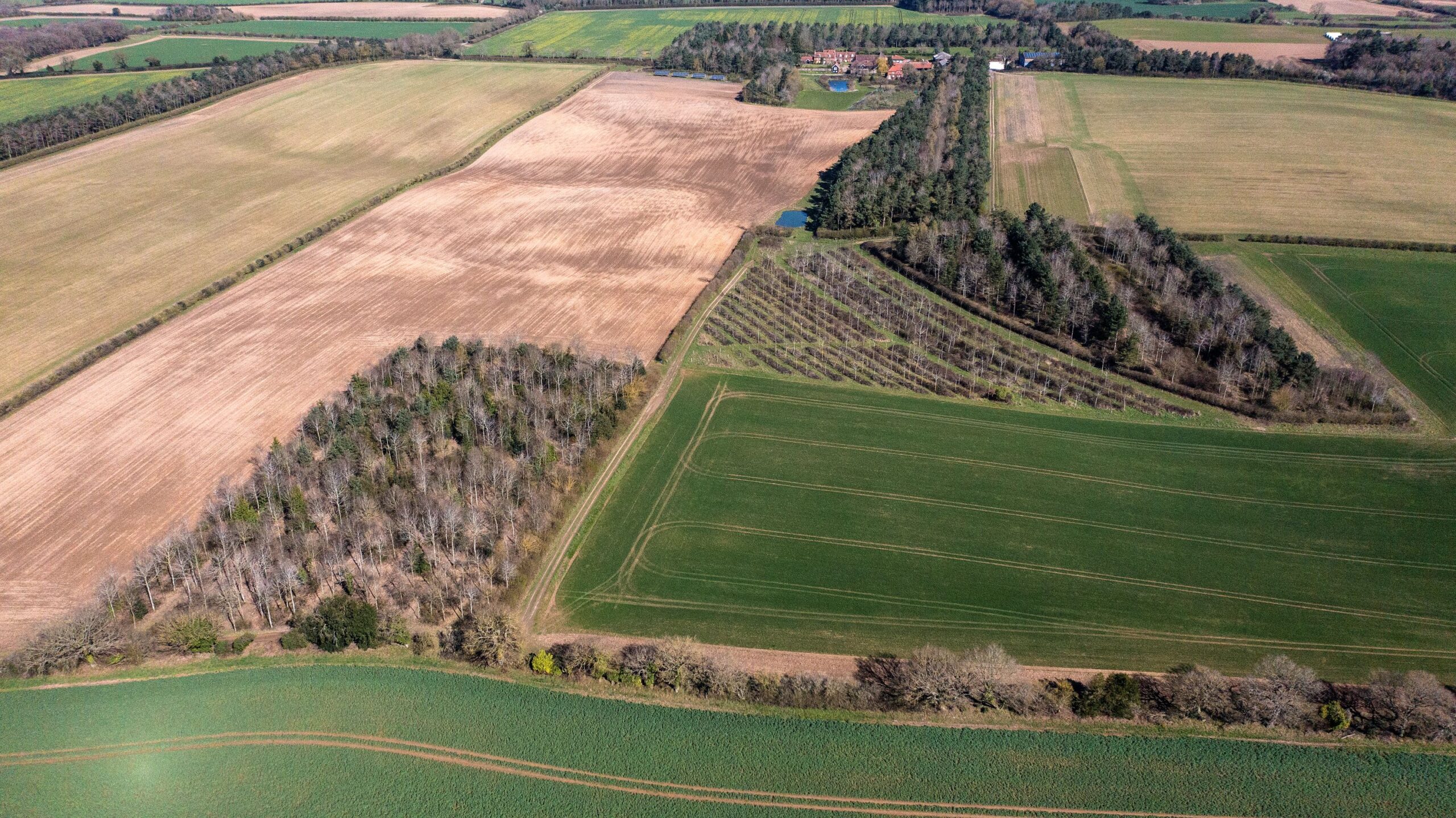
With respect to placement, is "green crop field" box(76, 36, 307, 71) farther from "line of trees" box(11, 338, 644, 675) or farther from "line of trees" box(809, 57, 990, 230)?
"line of trees" box(11, 338, 644, 675)

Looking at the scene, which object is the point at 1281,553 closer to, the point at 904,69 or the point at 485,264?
the point at 485,264

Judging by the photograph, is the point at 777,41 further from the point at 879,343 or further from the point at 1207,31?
the point at 879,343

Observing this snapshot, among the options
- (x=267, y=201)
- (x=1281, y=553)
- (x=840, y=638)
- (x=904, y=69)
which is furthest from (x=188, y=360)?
(x=904, y=69)

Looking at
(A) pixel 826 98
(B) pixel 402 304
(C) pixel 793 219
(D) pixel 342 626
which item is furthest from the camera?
(A) pixel 826 98

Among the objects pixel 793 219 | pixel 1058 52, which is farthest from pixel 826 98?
pixel 793 219

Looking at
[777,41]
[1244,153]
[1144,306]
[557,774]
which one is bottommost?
[557,774]

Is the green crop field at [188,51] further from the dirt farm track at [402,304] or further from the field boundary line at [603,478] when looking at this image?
the field boundary line at [603,478]

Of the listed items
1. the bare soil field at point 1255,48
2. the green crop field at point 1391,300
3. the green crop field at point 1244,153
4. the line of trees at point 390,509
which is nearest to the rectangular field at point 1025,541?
the line of trees at point 390,509

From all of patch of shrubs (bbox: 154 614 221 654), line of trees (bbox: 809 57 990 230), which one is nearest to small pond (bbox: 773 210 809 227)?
line of trees (bbox: 809 57 990 230)
